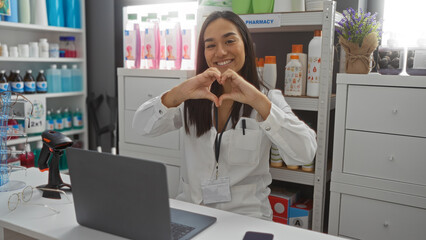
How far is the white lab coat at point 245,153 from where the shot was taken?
1.50m

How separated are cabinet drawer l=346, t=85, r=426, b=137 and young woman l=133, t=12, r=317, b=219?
15.1 inches

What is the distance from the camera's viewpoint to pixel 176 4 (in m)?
2.91

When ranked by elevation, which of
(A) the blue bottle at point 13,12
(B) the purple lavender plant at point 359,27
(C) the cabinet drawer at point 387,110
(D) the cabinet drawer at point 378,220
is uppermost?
(A) the blue bottle at point 13,12

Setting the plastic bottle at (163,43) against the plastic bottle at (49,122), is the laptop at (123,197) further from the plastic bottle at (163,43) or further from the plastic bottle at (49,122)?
the plastic bottle at (49,122)

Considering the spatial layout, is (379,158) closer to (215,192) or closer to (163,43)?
(215,192)

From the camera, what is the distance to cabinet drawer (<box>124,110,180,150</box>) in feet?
8.01

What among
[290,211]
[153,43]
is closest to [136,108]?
[153,43]

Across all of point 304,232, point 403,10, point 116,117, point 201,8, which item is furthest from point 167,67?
point 304,232

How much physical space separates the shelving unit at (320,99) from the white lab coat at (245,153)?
327 mm

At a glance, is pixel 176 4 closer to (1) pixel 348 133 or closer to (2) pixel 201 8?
(2) pixel 201 8

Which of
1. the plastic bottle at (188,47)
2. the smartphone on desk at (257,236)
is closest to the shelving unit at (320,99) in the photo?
the plastic bottle at (188,47)

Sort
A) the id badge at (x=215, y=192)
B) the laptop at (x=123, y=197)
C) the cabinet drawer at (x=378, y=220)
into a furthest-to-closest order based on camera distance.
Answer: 1. the cabinet drawer at (x=378, y=220)
2. the id badge at (x=215, y=192)
3. the laptop at (x=123, y=197)

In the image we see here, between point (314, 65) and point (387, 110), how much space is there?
0.42m

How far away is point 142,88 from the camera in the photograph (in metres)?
2.50
